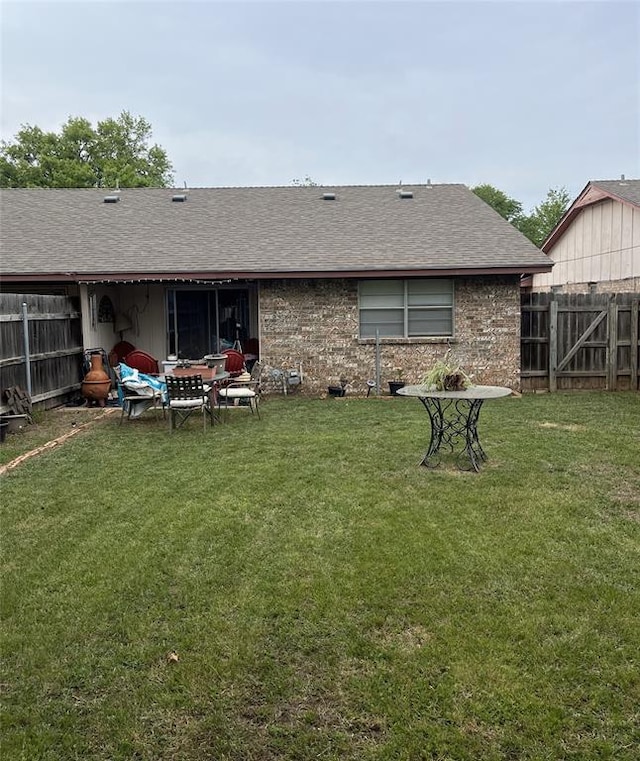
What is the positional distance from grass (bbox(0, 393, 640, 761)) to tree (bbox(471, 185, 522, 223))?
137 ft

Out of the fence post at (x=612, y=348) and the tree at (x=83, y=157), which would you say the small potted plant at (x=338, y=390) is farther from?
the tree at (x=83, y=157)

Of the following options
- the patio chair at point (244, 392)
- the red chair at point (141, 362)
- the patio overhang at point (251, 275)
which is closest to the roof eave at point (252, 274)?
the patio overhang at point (251, 275)

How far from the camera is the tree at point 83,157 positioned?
28812 mm

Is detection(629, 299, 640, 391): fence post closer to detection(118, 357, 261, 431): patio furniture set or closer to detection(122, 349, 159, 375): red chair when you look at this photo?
detection(118, 357, 261, 431): patio furniture set

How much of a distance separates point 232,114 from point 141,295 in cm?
1674

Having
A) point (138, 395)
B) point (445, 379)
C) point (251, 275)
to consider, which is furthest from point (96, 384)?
point (445, 379)

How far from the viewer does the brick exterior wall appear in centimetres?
1184

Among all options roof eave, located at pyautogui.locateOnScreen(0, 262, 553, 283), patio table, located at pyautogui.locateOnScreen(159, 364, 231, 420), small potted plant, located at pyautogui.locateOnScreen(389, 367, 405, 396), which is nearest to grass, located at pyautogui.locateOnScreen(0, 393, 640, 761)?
patio table, located at pyautogui.locateOnScreen(159, 364, 231, 420)

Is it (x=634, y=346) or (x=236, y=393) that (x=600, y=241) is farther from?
(x=236, y=393)

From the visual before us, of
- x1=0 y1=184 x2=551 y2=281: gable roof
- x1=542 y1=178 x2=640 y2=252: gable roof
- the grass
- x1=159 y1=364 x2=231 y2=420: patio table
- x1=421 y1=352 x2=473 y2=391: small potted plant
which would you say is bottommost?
the grass

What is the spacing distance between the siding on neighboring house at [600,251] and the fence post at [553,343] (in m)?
4.05

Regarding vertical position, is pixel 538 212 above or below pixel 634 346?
above

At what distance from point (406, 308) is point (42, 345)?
6409mm

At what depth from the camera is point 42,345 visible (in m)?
9.98
